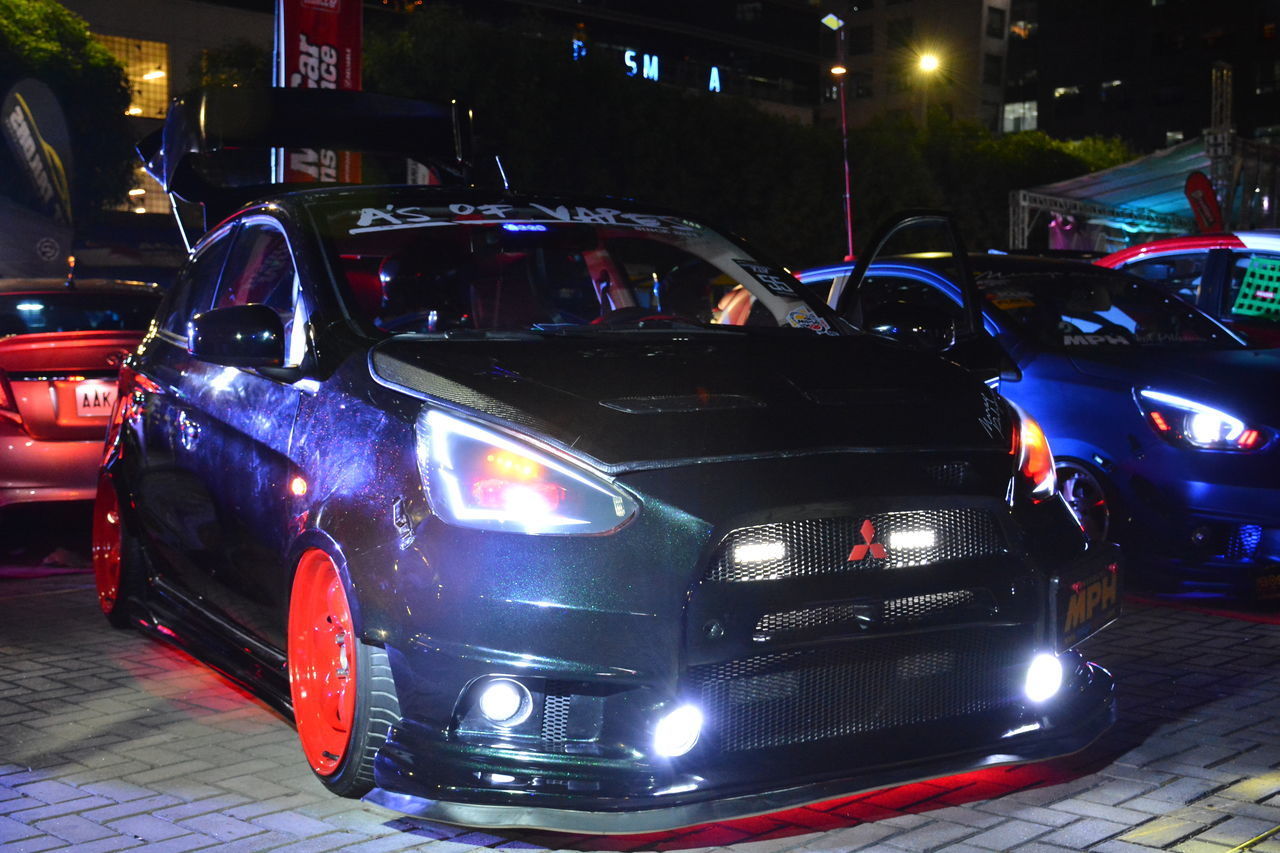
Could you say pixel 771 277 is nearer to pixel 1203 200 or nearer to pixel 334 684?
pixel 334 684

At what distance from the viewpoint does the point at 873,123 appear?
60.3 meters

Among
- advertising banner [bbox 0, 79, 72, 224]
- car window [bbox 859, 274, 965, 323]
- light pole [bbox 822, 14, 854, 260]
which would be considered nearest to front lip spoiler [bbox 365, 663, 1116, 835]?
car window [bbox 859, 274, 965, 323]

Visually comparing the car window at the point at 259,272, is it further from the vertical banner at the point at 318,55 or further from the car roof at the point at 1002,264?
the vertical banner at the point at 318,55

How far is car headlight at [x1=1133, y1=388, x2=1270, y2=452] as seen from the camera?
6.43 m

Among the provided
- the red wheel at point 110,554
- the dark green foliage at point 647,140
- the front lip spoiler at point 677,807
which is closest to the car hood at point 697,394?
the front lip spoiler at point 677,807

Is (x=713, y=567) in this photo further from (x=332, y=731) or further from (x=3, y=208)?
(x=3, y=208)

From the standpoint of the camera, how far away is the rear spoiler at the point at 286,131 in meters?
7.01

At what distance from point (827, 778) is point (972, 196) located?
202 ft

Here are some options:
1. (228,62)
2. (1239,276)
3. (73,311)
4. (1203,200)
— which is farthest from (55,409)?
(228,62)

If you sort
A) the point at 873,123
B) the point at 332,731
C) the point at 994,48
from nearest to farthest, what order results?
the point at 332,731 → the point at 873,123 → the point at 994,48

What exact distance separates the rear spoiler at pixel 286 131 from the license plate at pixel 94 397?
87 cm

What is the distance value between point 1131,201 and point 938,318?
2915 centimetres

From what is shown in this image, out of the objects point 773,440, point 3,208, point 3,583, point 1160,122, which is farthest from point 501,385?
point 1160,122

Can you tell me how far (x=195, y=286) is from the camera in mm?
5766
